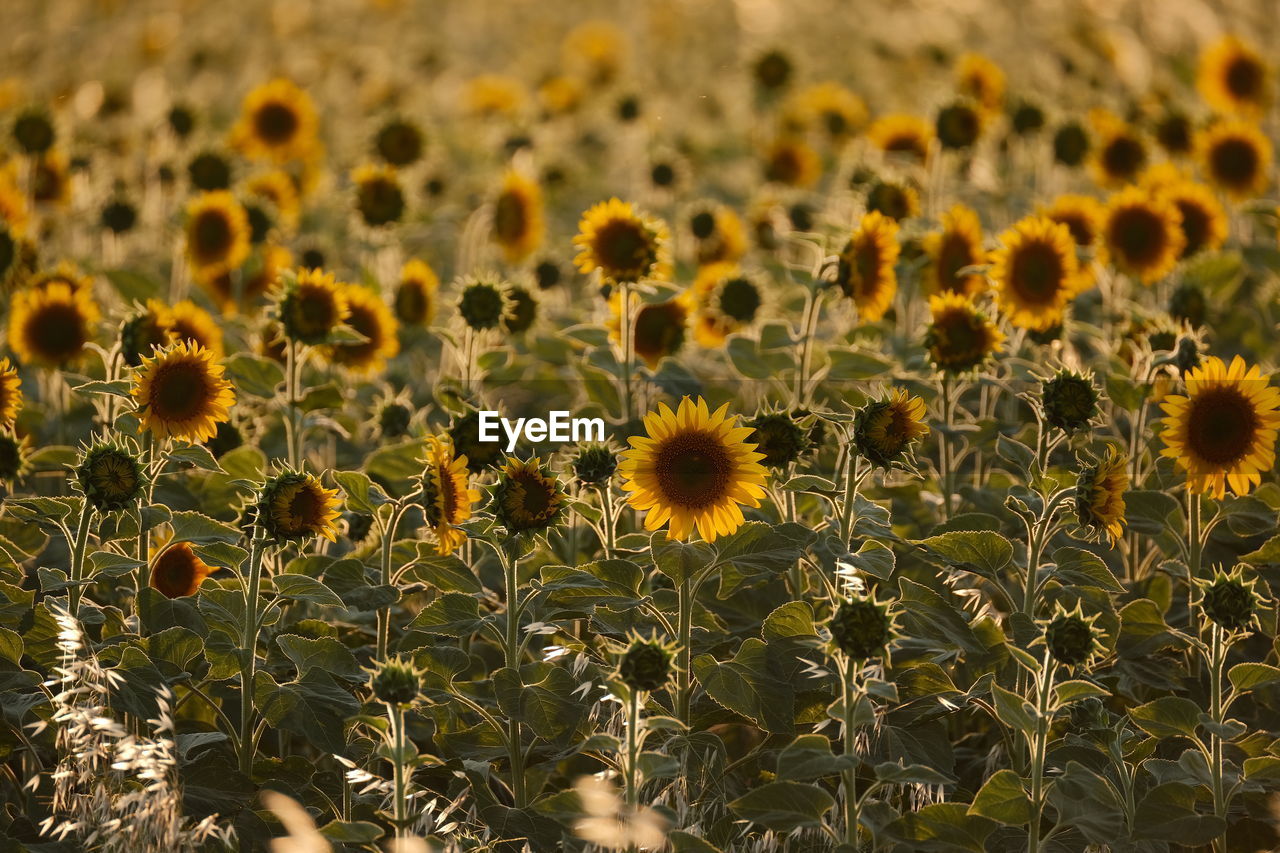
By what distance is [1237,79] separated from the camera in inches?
258

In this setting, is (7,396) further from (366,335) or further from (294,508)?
(366,335)

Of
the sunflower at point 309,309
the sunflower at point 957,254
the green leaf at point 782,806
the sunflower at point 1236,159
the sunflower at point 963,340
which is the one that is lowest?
the green leaf at point 782,806

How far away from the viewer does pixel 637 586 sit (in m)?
2.80

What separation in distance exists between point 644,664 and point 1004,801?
75cm

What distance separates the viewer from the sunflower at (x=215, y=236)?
4840 mm

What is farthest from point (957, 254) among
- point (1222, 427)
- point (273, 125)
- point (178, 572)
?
point (273, 125)

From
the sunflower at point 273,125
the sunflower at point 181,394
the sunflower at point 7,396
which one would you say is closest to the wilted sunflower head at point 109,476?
the sunflower at point 181,394

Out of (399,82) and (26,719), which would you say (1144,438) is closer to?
(26,719)

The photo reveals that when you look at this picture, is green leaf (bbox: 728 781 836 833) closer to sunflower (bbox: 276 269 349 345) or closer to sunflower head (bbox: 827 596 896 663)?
sunflower head (bbox: 827 596 896 663)

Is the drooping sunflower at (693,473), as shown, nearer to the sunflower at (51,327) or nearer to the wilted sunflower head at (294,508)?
the wilted sunflower head at (294,508)

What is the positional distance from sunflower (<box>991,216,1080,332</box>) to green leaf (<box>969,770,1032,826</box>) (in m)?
1.67

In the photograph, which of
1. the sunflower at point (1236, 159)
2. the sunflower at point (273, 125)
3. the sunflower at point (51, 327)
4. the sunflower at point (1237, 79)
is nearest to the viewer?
the sunflower at point (51, 327)

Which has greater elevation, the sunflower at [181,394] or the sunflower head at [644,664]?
the sunflower at [181,394]

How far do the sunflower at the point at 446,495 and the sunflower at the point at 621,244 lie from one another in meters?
0.83
